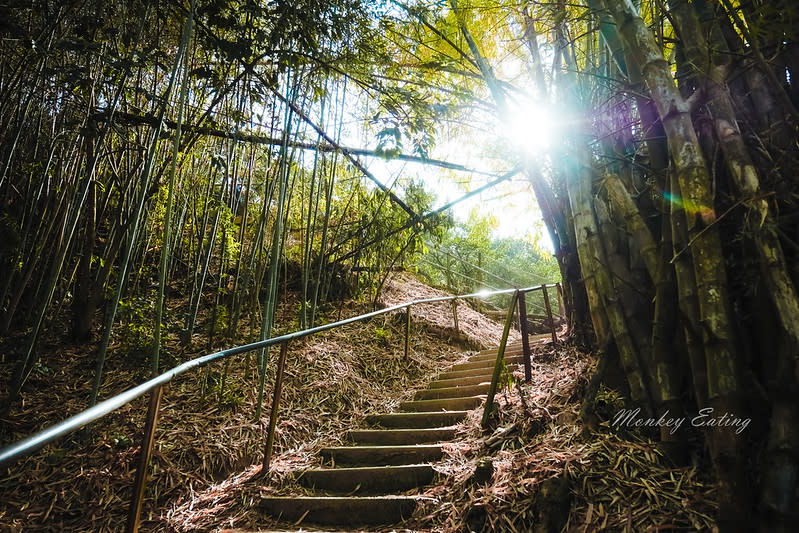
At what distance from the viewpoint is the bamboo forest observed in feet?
4.76

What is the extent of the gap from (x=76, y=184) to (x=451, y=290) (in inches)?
253

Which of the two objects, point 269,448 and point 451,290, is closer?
point 269,448

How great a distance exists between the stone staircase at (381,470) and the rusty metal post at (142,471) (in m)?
1.20

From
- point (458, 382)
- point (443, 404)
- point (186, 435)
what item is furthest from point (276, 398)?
point (458, 382)

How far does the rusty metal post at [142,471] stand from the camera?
112 centimetres

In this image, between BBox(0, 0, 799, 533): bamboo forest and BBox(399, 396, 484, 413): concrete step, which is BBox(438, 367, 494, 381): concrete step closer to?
BBox(0, 0, 799, 533): bamboo forest

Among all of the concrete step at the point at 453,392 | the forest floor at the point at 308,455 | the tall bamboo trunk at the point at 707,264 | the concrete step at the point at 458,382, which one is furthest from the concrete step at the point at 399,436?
the tall bamboo trunk at the point at 707,264

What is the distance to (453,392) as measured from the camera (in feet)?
12.1

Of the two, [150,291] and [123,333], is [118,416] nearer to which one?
[123,333]

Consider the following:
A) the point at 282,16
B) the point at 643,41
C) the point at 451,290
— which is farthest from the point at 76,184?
the point at 451,290

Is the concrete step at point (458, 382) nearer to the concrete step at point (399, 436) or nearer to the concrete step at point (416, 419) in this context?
the concrete step at point (416, 419)

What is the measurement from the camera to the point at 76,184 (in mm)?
3551

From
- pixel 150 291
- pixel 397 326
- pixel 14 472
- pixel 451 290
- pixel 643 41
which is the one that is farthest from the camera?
pixel 451 290

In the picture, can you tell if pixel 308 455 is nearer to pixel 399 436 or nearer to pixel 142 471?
pixel 399 436
